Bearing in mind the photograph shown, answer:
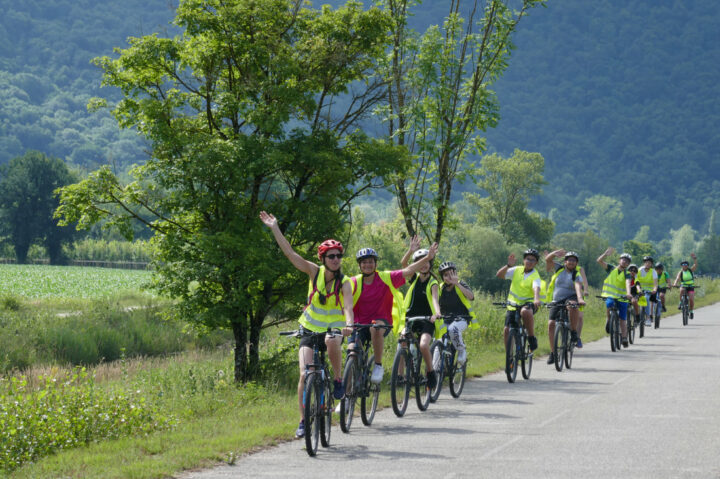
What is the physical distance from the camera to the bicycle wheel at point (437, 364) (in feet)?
40.9

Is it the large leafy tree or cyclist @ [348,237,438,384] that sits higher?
the large leafy tree

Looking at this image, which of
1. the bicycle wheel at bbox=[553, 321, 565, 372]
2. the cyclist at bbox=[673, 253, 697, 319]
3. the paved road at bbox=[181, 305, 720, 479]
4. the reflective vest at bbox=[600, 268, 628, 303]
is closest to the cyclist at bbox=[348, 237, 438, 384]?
the paved road at bbox=[181, 305, 720, 479]

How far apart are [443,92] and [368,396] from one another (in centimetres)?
1116

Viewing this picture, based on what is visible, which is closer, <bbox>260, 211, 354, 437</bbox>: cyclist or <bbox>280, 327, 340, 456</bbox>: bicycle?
<bbox>280, 327, 340, 456</bbox>: bicycle

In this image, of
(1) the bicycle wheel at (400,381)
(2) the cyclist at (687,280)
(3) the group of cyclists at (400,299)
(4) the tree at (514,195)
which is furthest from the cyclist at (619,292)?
(4) the tree at (514,195)

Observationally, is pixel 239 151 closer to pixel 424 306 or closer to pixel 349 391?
pixel 424 306

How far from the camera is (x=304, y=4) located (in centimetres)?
1841

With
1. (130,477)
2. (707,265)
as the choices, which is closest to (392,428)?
(130,477)

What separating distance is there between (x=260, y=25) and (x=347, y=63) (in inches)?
81.0

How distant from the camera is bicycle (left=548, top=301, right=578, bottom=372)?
55.1ft

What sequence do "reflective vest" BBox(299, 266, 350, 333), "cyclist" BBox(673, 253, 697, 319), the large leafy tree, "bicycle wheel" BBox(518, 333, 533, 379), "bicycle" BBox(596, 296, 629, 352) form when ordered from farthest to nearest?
"cyclist" BBox(673, 253, 697, 319) → "bicycle" BBox(596, 296, 629, 352) → the large leafy tree → "bicycle wheel" BBox(518, 333, 533, 379) → "reflective vest" BBox(299, 266, 350, 333)

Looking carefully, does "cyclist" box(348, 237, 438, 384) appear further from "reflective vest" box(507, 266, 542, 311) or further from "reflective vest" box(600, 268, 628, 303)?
"reflective vest" box(600, 268, 628, 303)

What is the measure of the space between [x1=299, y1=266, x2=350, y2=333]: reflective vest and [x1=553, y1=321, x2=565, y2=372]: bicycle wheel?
26.6 feet

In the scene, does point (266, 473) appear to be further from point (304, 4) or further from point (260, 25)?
point (304, 4)
